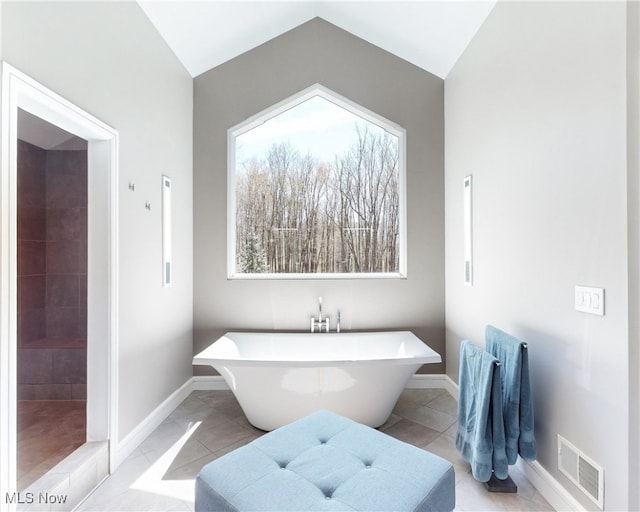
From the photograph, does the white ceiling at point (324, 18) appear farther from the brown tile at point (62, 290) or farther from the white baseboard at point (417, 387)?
the white baseboard at point (417, 387)

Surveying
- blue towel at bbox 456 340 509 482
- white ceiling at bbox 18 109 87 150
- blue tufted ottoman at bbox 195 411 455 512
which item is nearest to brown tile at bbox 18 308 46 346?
white ceiling at bbox 18 109 87 150

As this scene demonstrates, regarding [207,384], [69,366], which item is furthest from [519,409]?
[69,366]

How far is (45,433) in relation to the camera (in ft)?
7.26

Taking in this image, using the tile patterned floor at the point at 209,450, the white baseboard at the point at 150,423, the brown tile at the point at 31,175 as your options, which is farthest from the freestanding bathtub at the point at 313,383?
the brown tile at the point at 31,175

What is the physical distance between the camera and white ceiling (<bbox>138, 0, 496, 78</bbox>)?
257 centimetres

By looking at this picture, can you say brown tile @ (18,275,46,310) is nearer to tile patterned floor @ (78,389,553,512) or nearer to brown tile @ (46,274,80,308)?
brown tile @ (46,274,80,308)

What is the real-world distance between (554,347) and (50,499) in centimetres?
247

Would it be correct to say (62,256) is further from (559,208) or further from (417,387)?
(559,208)

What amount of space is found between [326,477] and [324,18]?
363cm

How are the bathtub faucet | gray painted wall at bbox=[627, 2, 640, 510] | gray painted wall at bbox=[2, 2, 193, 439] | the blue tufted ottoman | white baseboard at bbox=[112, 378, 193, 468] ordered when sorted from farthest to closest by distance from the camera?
the bathtub faucet < white baseboard at bbox=[112, 378, 193, 468] < gray painted wall at bbox=[2, 2, 193, 439] < gray painted wall at bbox=[627, 2, 640, 510] < the blue tufted ottoman

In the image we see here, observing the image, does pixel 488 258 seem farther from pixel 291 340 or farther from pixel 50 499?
pixel 50 499

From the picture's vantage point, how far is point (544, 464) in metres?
1.84

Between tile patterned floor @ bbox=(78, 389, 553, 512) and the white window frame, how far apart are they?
1.11m

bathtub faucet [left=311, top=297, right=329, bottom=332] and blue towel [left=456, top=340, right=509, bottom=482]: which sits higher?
bathtub faucet [left=311, top=297, right=329, bottom=332]
